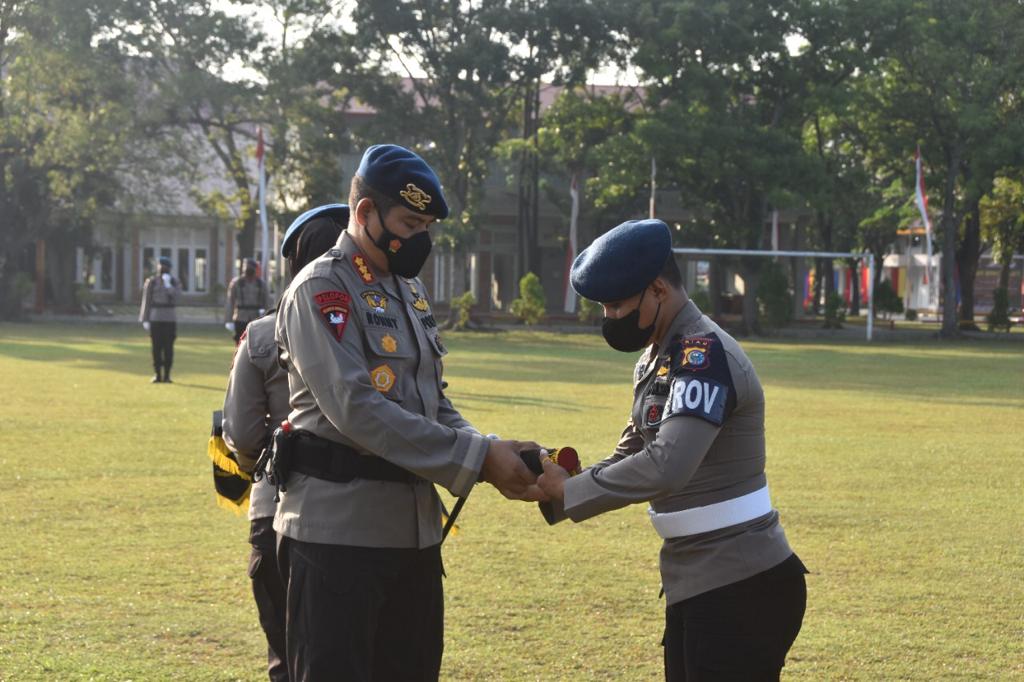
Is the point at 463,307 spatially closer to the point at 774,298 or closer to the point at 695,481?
the point at 774,298

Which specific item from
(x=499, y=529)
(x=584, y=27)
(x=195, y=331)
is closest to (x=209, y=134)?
(x=195, y=331)

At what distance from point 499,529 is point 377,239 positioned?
17.4 feet

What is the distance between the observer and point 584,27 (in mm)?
41125

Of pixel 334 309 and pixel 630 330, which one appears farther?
pixel 630 330

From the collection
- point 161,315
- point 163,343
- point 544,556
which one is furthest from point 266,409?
point 163,343

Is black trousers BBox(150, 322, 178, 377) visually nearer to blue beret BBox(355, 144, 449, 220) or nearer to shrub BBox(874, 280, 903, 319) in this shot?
blue beret BBox(355, 144, 449, 220)

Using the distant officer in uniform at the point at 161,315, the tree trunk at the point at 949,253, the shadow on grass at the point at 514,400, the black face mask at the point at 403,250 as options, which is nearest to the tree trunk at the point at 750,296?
the tree trunk at the point at 949,253

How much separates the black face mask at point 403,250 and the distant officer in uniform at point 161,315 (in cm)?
1601

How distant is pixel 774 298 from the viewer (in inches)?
1644

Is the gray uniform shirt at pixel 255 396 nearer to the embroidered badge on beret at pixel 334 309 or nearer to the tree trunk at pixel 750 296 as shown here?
the embroidered badge on beret at pixel 334 309

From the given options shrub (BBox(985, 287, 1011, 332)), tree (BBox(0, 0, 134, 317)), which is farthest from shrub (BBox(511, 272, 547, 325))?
shrub (BBox(985, 287, 1011, 332))

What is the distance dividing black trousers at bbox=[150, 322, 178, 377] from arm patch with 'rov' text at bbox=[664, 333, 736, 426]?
16.7 m

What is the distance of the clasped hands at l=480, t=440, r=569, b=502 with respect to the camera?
12.1 ft

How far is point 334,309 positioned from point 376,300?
183 mm
